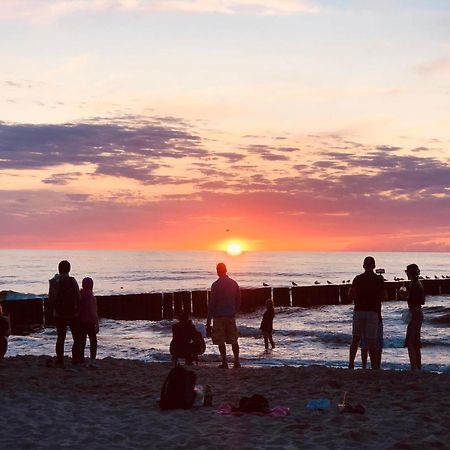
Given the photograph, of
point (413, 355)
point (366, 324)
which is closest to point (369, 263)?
point (366, 324)

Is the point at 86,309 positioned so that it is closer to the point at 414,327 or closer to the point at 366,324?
the point at 366,324

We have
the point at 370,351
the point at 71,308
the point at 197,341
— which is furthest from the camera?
the point at 197,341

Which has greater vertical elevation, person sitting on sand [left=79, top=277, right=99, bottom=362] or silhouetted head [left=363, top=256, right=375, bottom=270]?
silhouetted head [left=363, top=256, right=375, bottom=270]

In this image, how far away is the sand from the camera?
24.0 feet

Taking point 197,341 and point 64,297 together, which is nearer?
point 64,297

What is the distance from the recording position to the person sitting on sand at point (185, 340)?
1255 centimetres

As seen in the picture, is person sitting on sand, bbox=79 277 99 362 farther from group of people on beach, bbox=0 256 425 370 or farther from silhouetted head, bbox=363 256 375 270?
silhouetted head, bbox=363 256 375 270

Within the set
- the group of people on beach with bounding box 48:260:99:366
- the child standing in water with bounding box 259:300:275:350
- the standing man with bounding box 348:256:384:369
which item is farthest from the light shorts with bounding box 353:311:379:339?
the child standing in water with bounding box 259:300:275:350

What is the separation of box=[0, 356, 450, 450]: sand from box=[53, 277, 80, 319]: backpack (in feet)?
3.36

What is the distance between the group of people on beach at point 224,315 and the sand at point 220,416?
1.78 feet

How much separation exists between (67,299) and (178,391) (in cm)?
345

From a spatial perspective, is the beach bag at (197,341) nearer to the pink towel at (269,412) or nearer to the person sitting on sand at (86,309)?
the person sitting on sand at (86,309)

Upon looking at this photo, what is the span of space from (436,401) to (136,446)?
426 centimetres

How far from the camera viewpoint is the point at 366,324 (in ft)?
37.0
